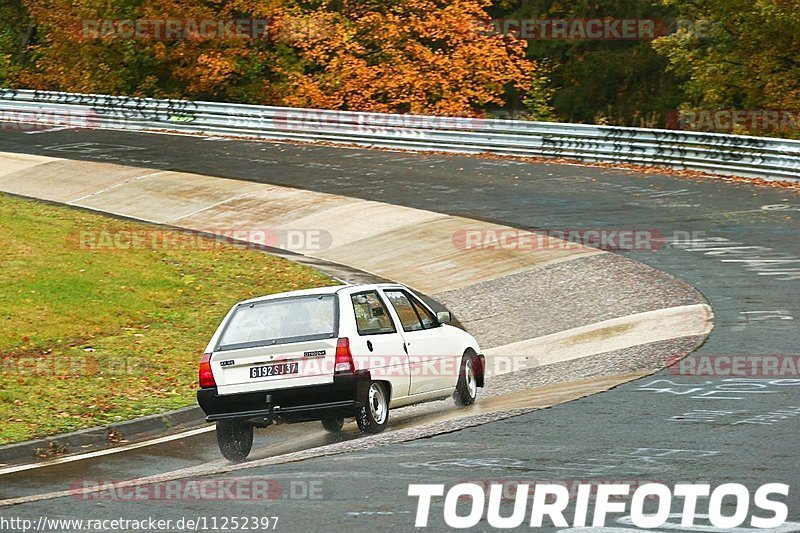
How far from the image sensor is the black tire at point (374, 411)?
11875 mm

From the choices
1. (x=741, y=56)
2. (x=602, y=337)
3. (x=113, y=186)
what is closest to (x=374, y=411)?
(x=602, y=337)

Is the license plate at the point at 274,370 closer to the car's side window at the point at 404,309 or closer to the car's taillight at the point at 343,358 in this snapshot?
the car's taillight at the point at 343,358

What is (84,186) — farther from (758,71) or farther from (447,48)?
(758,71)

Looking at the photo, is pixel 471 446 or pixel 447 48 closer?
pixel 471 446

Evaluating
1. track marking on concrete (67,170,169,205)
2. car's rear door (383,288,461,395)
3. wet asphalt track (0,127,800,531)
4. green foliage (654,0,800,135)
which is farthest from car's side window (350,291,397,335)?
green foliage (654,0,800,135)

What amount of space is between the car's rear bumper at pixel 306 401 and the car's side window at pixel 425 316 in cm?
211

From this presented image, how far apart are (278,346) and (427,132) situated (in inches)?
→ 969

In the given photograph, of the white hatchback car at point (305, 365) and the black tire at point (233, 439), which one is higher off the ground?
the white hatchback car at point (305, 365)

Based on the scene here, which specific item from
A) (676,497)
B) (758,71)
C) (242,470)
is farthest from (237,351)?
(758,71)

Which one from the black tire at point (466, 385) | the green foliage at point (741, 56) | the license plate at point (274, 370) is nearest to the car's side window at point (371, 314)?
the license plate at point (274, 370)

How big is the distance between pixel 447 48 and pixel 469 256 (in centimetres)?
2153

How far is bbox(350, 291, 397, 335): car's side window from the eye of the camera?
12352 mm

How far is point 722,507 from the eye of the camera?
8023mm

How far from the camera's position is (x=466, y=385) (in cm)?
1402
